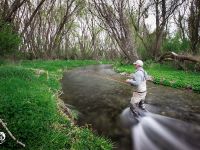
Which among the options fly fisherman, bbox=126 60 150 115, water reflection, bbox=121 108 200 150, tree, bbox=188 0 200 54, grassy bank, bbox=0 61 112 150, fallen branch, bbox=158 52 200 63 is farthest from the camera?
tree, bbox=188 0 200 54

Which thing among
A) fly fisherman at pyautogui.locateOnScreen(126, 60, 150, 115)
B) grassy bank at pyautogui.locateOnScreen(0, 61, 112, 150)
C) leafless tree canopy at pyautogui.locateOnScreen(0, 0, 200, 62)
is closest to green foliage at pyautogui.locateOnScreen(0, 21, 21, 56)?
leafless tree canopy at pyautogui.locateOnScreen(0, 0, 200, 62)

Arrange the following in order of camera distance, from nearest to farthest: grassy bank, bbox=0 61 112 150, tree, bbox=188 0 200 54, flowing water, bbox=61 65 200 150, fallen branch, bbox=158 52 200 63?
grassy bank, bbox=0 61 112 150
flowing water, bbox=61 65 200 150
fallen branch, bbox=158 52 200 63
tree, bbox=188 0 200 54

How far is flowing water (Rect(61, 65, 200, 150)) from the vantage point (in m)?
7.26

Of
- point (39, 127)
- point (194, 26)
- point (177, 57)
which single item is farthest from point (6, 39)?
point (194, 26)

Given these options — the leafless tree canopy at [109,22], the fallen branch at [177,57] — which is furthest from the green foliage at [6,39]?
the fallen branch at [177,57]

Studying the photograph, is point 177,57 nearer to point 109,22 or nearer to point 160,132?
point 109,22

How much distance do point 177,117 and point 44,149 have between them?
5018mm

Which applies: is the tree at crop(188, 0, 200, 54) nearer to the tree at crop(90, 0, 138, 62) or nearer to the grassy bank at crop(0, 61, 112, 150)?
the tree at crop(90, 0, 138, 62)

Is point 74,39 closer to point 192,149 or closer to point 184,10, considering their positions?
point 184,10

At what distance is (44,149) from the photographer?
20.7 feet

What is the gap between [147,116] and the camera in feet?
31.6

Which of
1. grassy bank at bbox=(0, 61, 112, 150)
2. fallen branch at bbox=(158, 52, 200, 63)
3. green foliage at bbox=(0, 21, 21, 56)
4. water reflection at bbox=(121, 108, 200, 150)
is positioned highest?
green foliage at bbox=(0, 21, 21, 56)

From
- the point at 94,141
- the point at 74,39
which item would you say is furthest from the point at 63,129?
the point at 74,39

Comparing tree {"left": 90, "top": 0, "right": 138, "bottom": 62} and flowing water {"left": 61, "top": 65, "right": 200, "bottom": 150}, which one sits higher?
tree {"left": 90, "top": 0, "right": 138, "bottom": 62}
